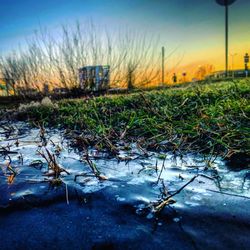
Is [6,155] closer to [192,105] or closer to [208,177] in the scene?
[208,177]

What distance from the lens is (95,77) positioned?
8359 mm

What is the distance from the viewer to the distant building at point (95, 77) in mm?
8234

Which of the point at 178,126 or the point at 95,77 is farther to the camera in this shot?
the point at 95,77

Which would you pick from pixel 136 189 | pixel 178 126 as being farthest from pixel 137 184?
pixel 178 126

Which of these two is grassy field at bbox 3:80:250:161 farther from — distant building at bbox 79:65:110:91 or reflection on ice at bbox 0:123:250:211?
distant building at bbox 79:65:110:91

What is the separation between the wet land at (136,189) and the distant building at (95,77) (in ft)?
19.1

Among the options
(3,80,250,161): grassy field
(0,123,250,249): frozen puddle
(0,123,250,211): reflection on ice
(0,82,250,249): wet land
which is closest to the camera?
(0,82,250,249): wet land

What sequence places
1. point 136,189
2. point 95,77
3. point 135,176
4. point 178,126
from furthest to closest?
point 95,77 < point 178,126 < point 135,176 < point 136,189

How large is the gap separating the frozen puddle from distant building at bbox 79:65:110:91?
21.2 feet

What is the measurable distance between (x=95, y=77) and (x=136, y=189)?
24.1 feet

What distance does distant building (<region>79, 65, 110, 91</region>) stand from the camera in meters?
8.23

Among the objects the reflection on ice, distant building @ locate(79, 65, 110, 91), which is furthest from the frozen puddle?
distant building @ locate(79, 65, 110, 91)

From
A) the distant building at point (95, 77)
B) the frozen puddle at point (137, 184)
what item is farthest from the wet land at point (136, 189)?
the distant building at point (95, 77)

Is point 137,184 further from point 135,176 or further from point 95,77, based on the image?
point 95,77
